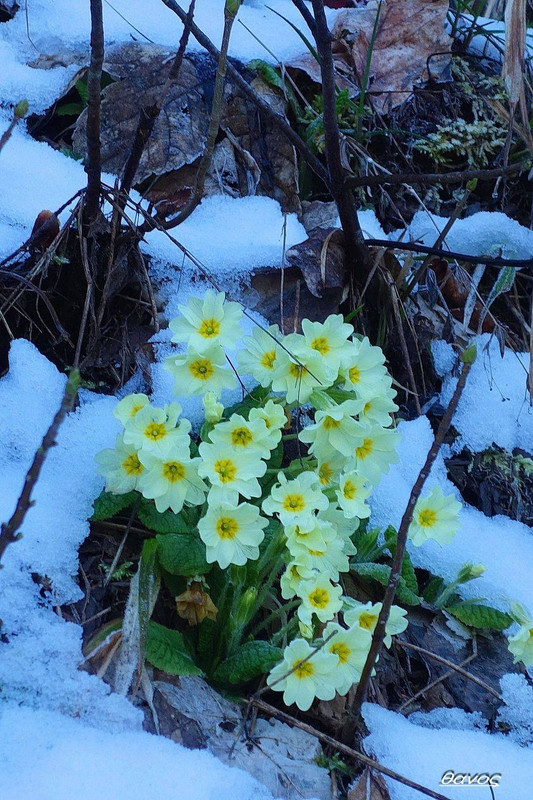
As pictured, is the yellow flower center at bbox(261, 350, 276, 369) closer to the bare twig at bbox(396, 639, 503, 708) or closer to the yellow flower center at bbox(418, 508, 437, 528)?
the yellow flower center at bbox(418, 508, 437, 528)

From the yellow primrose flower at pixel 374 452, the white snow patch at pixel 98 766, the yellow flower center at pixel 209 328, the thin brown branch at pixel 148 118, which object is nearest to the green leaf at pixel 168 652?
the white snow patch at pixel 98 766

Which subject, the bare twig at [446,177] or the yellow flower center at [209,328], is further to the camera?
the bare twig at [446,177]

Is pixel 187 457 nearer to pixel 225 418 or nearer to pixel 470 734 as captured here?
pixel 225 418

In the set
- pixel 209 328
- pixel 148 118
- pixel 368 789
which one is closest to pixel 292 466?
pixel 209 328

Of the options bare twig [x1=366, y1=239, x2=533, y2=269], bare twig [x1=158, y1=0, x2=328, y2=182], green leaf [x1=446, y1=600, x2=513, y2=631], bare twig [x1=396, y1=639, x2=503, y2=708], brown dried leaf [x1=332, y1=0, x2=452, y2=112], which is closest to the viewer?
bare twig [x1=396, y1=639, x2=503, y2=708]

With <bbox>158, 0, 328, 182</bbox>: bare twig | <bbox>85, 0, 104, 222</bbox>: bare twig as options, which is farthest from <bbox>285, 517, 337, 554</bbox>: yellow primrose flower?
<bbox>158, 0, 328, 182</bbox>: bare twig

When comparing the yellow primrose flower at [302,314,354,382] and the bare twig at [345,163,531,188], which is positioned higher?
the bare twig at [345,163,531,188]

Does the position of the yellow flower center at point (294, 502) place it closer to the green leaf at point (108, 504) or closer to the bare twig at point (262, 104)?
the green leaf at point (108, 504)
